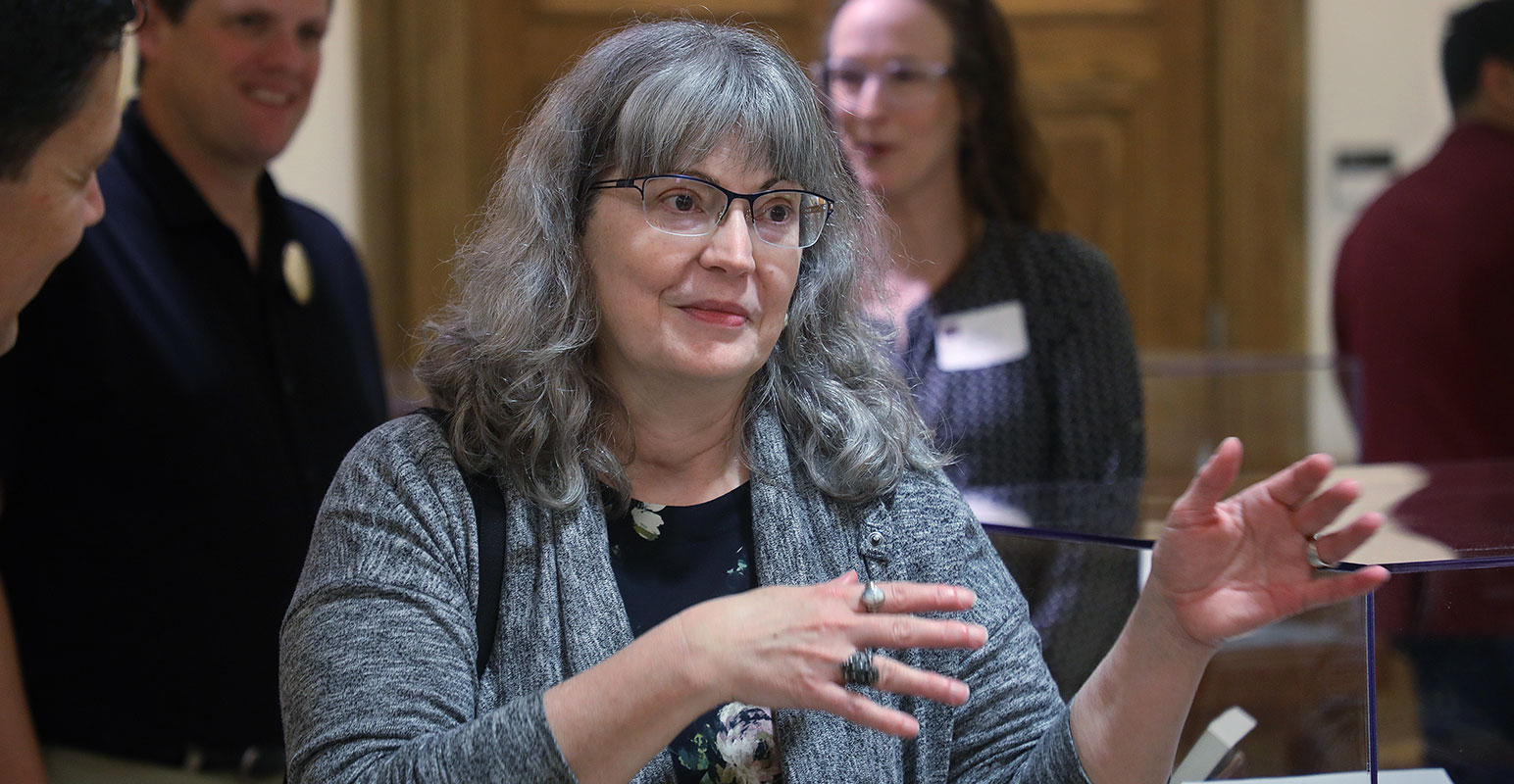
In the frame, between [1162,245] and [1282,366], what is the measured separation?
1.11 m

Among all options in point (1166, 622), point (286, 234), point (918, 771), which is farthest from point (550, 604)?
point (286, 234)

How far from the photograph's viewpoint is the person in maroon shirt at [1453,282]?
272 centimetres

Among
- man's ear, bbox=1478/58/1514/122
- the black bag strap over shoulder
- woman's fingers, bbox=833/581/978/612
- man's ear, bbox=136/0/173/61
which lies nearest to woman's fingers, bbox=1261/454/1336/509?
woman's fingers, bbox=833/581/978/612

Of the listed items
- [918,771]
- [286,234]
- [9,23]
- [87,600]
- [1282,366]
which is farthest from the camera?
[1282,366]

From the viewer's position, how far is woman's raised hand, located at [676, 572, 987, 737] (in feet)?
3.74

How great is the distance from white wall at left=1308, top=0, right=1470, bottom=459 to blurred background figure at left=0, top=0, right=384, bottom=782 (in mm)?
3050

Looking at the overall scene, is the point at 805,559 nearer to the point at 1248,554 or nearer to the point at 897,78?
the point at 1248,554

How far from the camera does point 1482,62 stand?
2.78 meters

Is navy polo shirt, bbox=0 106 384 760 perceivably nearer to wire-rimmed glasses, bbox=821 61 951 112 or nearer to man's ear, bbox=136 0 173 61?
man's ear, bbox=136 0 173 61

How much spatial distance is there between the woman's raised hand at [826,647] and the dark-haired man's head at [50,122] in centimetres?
80

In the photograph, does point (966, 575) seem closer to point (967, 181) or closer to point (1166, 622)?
point (1166, 622)

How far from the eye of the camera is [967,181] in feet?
7.82

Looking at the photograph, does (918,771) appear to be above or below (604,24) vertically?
below

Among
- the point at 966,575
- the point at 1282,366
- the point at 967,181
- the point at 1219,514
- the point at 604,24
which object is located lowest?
the point at 1282,366
